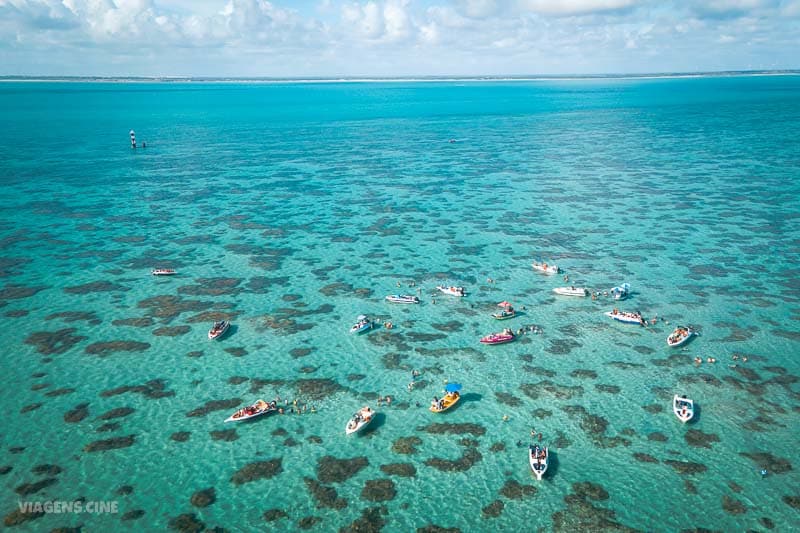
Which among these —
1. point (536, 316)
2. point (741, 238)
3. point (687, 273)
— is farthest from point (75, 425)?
point (741, 238)

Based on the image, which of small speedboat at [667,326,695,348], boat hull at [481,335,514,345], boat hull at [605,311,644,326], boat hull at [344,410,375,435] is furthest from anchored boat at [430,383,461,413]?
small speedboat at [667,326,695,348]

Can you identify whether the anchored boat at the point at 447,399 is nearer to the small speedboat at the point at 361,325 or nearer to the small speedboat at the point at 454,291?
the small speedboat at the point at 361,325

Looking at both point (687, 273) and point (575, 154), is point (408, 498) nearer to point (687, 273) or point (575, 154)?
point (687, 273)

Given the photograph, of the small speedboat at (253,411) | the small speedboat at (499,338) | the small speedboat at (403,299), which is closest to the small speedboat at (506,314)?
the small speedboat at (499,338)

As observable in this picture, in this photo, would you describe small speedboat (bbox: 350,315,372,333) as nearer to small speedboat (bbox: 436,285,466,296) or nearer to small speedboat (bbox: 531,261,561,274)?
small speedboat (bbox: 436,285,466,296)

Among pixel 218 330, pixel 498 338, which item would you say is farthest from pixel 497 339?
pixel 218 330
